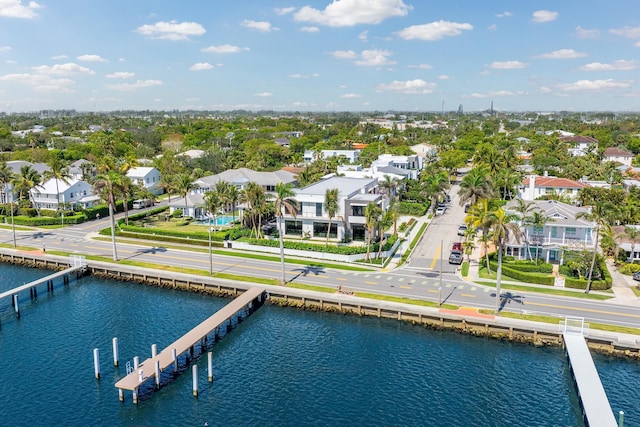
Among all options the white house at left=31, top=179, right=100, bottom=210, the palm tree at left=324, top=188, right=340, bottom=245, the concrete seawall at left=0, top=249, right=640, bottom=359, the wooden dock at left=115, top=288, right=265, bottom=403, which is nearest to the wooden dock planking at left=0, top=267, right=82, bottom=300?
the concrete seawall at left=0, top=249, right=640, bottom=359

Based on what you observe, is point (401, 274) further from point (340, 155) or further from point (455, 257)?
point (340, 155)

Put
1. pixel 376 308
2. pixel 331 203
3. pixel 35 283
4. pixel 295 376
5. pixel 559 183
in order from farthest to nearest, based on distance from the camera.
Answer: pixel 559 183, pixel 331 203, pixel 35 283, pixel 376 308, pixel 295 376

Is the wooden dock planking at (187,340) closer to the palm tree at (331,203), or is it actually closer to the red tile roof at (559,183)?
the palm tree at (331,203)

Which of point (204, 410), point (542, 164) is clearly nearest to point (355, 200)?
point (204, 410)

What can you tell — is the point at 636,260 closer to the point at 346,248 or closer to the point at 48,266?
the point at 346,248

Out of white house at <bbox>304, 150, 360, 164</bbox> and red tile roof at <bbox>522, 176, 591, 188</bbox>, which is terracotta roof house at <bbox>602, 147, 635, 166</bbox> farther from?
white house at <bbox>304, 150, 360, 164</bbox>

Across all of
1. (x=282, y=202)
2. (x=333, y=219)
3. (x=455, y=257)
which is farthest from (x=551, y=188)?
(x=282, y=202)

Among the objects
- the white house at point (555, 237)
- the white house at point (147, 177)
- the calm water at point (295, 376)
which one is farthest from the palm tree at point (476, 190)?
the white house at point (147, 177)

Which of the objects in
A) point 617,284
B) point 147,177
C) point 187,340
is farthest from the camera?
point 147,177
